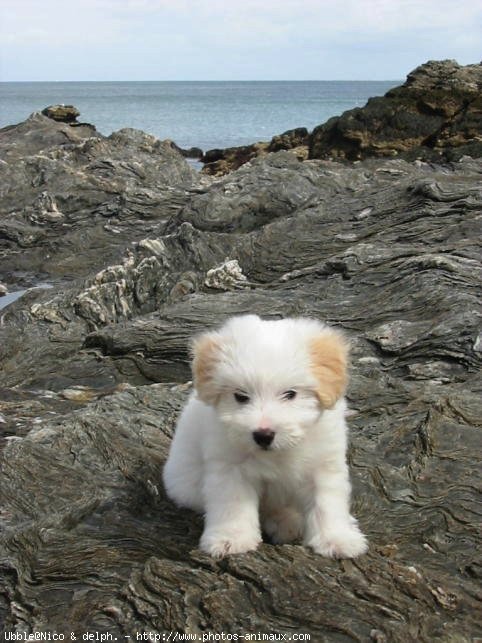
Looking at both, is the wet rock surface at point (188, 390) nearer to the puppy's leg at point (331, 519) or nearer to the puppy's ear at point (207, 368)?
the puppy's leg at point (331, 519)

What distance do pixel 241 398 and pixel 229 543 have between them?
74 centimetres

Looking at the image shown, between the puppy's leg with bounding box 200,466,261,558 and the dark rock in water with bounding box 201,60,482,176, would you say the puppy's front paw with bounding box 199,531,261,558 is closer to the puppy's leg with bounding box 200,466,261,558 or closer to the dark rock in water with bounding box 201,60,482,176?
the puppy's leg with bounding box 200,466,261,558

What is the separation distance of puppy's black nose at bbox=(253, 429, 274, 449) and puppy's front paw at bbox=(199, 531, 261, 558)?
1.81 ft

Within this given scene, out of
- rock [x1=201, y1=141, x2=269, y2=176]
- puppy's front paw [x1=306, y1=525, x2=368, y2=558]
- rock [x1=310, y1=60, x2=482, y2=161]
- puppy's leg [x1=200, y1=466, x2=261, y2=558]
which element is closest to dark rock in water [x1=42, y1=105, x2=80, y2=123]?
rock [x1=201, y1=141, x2=269, y2=176]

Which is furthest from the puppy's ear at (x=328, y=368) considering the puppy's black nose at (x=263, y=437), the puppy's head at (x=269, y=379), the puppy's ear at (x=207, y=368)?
the puppy's ear at (x=207, y=368)

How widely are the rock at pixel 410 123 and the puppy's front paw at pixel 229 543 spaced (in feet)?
98.0

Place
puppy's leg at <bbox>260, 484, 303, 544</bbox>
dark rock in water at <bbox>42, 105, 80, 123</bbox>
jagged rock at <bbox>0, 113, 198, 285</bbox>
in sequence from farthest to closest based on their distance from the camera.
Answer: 1. dark rock in water at <bbox>42, 105, 80, 123</bbox>
2. jagged rock at <bbox>0, 113, 198, 285</bbox>
3. puppy's leg at <bbox>260, 484, 303, 544</bbox>

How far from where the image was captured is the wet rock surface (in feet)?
12.1

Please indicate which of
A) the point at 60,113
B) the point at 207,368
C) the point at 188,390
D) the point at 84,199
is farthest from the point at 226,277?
the point at 60,113

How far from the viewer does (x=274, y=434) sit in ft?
11.9

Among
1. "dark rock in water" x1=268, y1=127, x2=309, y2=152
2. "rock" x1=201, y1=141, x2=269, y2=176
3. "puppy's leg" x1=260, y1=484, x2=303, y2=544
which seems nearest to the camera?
"puppy's leg" x1=260, y1=484, x2=303, y2=544

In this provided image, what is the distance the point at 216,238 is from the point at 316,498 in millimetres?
7885

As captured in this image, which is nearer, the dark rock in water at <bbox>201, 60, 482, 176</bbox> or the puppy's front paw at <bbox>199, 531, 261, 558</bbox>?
the puppy's front paw at <bbox>199, 531, 261, 558</bbox>

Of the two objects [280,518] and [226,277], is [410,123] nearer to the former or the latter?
[226,277]
